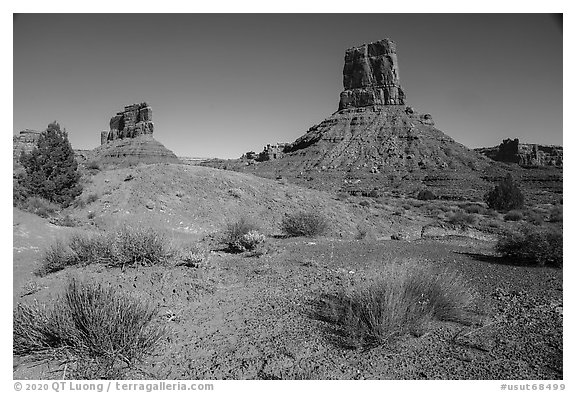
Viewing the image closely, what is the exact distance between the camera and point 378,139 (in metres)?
74.4

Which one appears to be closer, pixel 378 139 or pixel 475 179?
pixel 475 179

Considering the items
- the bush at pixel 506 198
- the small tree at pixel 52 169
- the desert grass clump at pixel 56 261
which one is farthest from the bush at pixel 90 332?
the bush at pixel 506 198

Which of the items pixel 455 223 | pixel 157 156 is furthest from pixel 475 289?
pixel 157 156

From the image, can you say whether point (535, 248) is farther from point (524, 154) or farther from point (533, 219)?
point (524, 154)

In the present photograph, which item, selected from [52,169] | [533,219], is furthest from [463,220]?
[52,169]

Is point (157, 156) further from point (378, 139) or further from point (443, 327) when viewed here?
point (443, 327)

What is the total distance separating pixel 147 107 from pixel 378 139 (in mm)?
67742

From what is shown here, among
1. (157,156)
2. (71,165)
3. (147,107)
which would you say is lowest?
(71,165)

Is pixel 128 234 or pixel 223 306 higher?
pixel 128 234

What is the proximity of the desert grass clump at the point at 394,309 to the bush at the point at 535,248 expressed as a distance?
3.40 metres

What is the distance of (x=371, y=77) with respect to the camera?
306ft

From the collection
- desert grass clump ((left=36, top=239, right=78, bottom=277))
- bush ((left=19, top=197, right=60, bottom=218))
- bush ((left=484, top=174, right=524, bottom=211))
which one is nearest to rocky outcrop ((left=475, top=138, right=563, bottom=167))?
bush ((left=484, top=174, right=524, bottom=211))

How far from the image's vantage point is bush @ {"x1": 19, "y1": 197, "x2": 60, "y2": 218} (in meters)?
14.7

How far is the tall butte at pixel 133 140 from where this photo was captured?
278ft
